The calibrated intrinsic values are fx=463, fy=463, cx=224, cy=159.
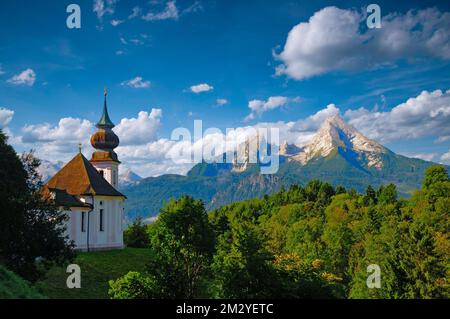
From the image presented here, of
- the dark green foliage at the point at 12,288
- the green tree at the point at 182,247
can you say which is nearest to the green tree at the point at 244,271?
the green tree at the point at 182,247

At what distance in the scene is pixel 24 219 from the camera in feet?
85.6

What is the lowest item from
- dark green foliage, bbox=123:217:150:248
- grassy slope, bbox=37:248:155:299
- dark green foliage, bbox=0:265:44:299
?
grassy slope, bbox=37:248:155:299

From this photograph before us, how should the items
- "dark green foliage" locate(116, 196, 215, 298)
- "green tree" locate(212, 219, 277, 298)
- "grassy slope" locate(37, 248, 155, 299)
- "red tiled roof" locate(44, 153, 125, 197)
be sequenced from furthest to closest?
"red tiled roof" locate(44, 153, 125, 197), "grassy slope" locate(37, 248, 155, 299), "dark green foliage" locate(116, 196, 215, 298), "green tree" locate(212, 219, 277, 298)

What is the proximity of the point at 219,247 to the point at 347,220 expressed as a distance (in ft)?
167

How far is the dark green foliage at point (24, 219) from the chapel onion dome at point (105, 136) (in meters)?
33.7

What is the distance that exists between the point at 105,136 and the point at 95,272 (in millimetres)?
26782

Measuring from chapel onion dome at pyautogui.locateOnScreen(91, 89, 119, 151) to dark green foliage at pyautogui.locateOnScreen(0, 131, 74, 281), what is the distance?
33.7 m

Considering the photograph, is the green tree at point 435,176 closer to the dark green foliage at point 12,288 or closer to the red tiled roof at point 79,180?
the red tiled roof at point 79,180

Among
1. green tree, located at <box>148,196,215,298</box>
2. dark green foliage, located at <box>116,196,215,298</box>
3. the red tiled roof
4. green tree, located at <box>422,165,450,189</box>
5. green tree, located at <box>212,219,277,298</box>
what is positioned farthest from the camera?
green tree, located at <box>422,165,450,189</box>

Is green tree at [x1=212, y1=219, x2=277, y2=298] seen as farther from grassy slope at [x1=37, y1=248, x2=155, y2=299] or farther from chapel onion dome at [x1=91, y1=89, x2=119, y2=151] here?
chapel onion dome at [x1=91, y1=89, x2=119, y2=151]

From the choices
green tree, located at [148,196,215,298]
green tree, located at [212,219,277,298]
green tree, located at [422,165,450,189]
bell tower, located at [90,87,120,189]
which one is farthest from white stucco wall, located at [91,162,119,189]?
green tree, located at [422,165,450,189]

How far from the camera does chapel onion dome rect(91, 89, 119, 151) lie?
2420 inches

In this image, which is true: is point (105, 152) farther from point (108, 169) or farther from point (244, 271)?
point (244, 271)

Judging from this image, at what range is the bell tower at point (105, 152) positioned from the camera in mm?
61125
